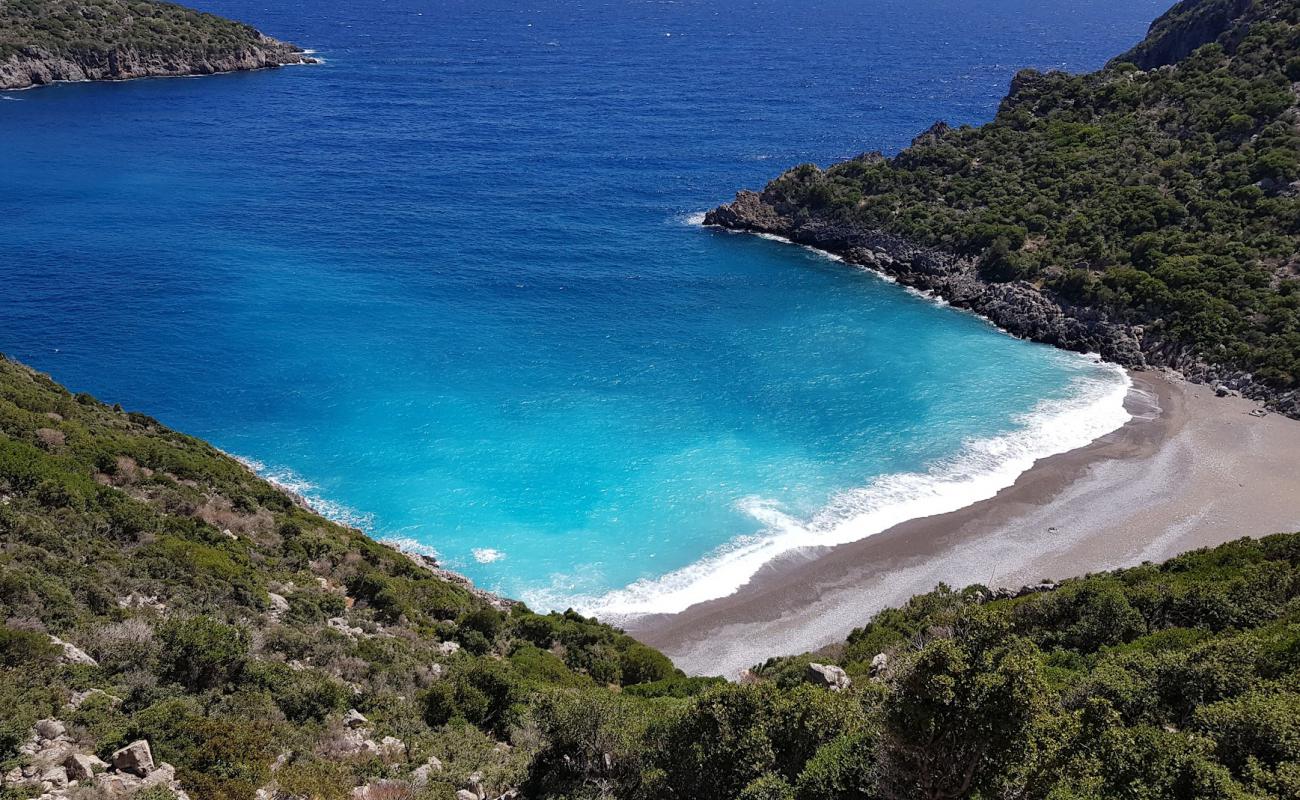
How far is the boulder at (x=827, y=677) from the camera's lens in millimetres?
27156

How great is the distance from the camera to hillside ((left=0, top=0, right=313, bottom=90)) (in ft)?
454

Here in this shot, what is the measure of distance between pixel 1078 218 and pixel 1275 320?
766 inches

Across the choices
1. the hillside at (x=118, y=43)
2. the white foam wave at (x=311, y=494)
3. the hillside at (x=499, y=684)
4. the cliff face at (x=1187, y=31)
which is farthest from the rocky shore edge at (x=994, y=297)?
the hillside at (x=118, y=43)

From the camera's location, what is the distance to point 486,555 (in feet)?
150

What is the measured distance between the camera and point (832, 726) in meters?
20.7

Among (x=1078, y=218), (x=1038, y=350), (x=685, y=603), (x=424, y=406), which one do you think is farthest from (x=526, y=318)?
(x=1078, y=218)

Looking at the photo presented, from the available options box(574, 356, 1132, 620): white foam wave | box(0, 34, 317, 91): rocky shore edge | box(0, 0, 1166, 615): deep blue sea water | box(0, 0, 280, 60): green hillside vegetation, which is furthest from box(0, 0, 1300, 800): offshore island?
box(0, 0, 280, 60): green hillside vegetation

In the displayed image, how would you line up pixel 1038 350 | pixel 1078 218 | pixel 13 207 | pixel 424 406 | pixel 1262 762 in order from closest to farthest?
1. pixel 1262 762
2. pixel 424 406
3. pixel 1038 350
4. pixel 1078 218
5. pixel 13 207

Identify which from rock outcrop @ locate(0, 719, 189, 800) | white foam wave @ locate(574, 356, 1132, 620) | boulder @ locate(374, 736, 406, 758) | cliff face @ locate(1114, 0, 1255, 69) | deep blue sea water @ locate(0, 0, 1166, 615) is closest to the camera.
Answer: rock outcrop @ locate(0, 719, 189, 800)

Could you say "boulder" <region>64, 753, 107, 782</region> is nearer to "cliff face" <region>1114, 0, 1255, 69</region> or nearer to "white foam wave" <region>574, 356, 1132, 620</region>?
"white foam wave" <region>574, 356, 1132, 620</region>

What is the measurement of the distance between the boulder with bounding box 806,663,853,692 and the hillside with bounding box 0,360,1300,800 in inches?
4.6

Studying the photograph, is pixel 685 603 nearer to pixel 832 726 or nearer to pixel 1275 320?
pixel 832 726

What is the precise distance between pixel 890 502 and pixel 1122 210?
45.4 meters

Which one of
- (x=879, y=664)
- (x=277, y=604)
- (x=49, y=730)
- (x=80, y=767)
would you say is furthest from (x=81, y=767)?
(x=879, y=664)
